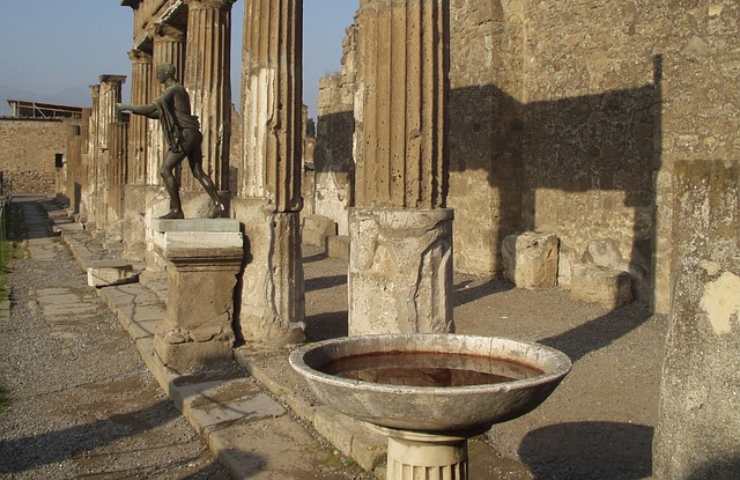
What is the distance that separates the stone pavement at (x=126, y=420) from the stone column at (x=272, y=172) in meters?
0.61

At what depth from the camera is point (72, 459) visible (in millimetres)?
4367

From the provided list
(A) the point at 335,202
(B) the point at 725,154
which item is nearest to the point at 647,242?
(B) the point at 725,154

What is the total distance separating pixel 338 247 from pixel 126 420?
825 cm

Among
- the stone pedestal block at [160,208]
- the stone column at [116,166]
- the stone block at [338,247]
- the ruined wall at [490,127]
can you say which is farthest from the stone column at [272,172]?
the stone column at [116,166]

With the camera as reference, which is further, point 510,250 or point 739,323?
point 510,250

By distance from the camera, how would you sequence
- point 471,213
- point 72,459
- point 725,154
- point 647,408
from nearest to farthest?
1. point 72,459
2. point 647,408
3. point 725,154
4. point 471,213

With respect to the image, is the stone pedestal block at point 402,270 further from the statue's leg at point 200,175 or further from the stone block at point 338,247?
the stone block at point 338,247

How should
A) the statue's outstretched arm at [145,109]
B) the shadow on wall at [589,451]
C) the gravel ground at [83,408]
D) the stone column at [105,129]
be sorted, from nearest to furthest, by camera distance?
the shadow on wall at [589,451] → the gravel ground at [83,408] → the statue's outstretched arm at [145,109] → the stone column at [105,129]

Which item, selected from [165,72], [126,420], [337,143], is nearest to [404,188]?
[126,420]

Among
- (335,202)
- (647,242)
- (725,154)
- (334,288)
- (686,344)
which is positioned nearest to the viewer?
(686,344)

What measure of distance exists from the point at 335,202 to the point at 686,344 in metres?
13.7

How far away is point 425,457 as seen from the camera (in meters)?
2.65

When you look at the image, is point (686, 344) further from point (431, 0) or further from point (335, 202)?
point (335, 202)

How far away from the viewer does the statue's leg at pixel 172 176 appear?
24.7 ft
